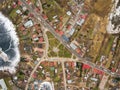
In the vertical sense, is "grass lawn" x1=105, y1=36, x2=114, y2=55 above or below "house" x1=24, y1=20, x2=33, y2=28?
below

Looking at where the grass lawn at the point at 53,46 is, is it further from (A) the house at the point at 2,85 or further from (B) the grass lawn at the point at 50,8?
(A) the house at the point at 2,85

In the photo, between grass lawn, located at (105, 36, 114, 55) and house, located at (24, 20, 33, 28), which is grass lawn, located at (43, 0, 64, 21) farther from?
grass lawn, located at (105, 36, 114, 55)

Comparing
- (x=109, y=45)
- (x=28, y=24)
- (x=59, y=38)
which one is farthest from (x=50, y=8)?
(x=109, y=45)

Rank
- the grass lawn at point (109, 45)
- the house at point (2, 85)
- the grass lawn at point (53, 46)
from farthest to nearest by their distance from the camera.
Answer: the grass lawn at point (109, 45) → the house at point (2, 85) → the grass lawn at point (53, 46)

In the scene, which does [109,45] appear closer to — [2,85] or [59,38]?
[59,38]

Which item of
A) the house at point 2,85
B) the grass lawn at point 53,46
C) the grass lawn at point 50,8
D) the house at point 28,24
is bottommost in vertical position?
the house at point 2,85

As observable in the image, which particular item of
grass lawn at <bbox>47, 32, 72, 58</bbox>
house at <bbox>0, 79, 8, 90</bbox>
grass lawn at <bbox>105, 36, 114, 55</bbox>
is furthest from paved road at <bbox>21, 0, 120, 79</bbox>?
house at <bbox>0, 79, 8, 90</bbox>

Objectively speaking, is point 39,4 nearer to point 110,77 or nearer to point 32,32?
point 32,32

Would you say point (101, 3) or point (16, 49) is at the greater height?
point (101, 3)

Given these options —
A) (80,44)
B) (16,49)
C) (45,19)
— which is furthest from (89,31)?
(16,49)

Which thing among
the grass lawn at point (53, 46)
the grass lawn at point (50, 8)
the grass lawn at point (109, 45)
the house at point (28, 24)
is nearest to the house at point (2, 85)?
the grass lawn at point (53, 46)

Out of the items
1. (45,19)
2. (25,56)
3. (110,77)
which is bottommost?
(110,77)
